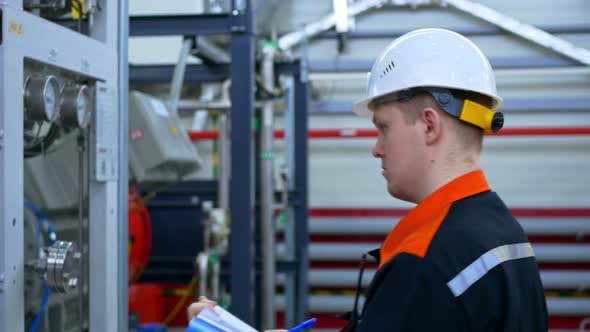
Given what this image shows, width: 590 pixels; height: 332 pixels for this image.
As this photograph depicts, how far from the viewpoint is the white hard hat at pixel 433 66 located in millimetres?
1209

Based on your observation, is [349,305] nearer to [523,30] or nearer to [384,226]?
[384,226]

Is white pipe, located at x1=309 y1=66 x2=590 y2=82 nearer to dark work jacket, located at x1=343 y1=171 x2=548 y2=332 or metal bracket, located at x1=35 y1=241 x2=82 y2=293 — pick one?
metal bracket, located at x1=35 y1=241 x2=82 y2=293

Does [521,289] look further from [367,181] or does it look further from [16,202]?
[367,181]

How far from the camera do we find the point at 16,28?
4.46ft

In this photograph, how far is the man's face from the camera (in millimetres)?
1190

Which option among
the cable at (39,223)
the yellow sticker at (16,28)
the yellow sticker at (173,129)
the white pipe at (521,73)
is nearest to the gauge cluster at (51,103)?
the yellow sticker at (16,28)

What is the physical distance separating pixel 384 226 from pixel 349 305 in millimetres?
777

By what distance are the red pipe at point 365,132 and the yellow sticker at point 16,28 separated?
4097mm

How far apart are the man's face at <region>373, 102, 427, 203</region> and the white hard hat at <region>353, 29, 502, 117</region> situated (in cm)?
5

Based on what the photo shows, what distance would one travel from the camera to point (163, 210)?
14.0 feet

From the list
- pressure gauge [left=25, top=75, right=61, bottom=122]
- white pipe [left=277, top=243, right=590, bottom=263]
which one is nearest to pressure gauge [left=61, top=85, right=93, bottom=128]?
pressure gauge [left=25, top=75, right=61, bottom=122]

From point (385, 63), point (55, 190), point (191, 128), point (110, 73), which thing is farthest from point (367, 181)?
point (385, 63)

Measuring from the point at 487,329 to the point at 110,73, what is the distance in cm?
130

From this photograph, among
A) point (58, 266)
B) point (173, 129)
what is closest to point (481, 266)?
point (58, 266)
